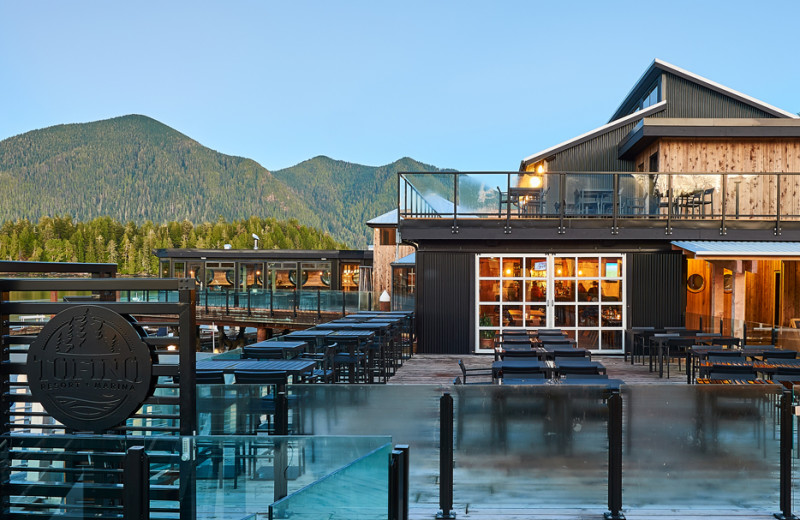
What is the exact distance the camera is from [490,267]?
1575cm

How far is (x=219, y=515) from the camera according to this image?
438cm

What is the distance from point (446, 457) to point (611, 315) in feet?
35.8

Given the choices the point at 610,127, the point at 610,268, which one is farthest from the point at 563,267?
the point at 610,127

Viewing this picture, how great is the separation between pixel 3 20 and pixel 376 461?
616 ft

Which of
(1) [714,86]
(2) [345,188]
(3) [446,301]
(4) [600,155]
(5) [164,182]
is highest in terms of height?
(2) [345,188]

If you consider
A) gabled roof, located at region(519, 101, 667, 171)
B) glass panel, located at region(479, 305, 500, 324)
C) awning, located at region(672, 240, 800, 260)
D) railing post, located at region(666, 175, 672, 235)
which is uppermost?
gabled roof, located at region(519, 101, 667, 171)

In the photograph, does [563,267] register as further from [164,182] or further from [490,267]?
[164,182]

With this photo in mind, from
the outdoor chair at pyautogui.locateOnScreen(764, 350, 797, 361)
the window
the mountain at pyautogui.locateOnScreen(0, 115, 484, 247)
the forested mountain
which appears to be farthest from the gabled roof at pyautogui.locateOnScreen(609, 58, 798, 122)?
the mountain at pyautogui.locateOnScreen(0, 115, 484, 247)

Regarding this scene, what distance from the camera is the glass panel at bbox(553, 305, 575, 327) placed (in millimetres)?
Result: 15633

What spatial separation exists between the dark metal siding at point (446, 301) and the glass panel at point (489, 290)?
24 cm

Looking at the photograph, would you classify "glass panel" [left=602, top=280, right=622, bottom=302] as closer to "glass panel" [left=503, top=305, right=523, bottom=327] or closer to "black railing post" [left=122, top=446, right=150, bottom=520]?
"glass panel" [left=503, top=305, right=523, bottom=327]

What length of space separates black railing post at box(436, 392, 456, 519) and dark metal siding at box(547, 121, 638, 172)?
1615 cm

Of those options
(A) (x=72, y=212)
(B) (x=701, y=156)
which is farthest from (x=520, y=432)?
(A) (x=72, y=212)

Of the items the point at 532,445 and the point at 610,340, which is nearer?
the point at 532,445
